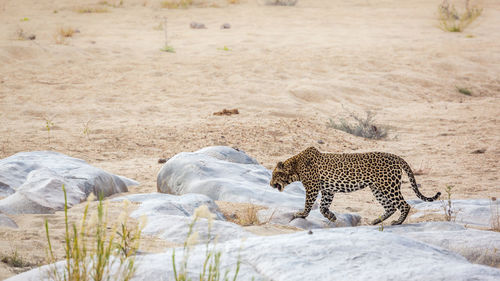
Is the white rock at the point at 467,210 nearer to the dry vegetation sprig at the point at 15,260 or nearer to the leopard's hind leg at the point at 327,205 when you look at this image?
the leopard's hind leg at the point at 327,205

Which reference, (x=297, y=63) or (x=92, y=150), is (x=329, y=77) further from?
(x=92, y=150)

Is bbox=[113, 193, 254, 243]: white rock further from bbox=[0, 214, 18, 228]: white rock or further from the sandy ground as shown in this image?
bbox=[0, 214, 18, 228]: white rock

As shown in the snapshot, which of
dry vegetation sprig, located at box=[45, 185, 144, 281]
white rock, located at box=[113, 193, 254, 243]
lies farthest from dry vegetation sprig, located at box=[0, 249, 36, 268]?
white rock, located at box=[113, 193, 254, 243]

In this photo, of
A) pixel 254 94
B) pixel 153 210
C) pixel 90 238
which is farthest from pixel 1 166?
pixel 254 94

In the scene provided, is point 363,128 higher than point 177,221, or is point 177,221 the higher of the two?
point 177,221

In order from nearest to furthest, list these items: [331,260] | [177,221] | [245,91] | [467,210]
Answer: [331,260] → [177,221] → [467,210] → [245,91]

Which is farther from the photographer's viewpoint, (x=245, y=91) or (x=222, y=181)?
(x=245, y=91)

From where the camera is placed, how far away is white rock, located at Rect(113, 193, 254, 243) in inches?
174

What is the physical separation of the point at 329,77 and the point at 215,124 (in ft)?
15.8

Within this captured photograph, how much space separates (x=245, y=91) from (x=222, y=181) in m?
6.37

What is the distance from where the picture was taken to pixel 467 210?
636 cm

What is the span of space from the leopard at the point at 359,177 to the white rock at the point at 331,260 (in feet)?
6.23

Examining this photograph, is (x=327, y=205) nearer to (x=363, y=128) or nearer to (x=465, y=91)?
(x=363, y=128)

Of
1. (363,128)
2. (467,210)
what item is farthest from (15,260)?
(363,128)
